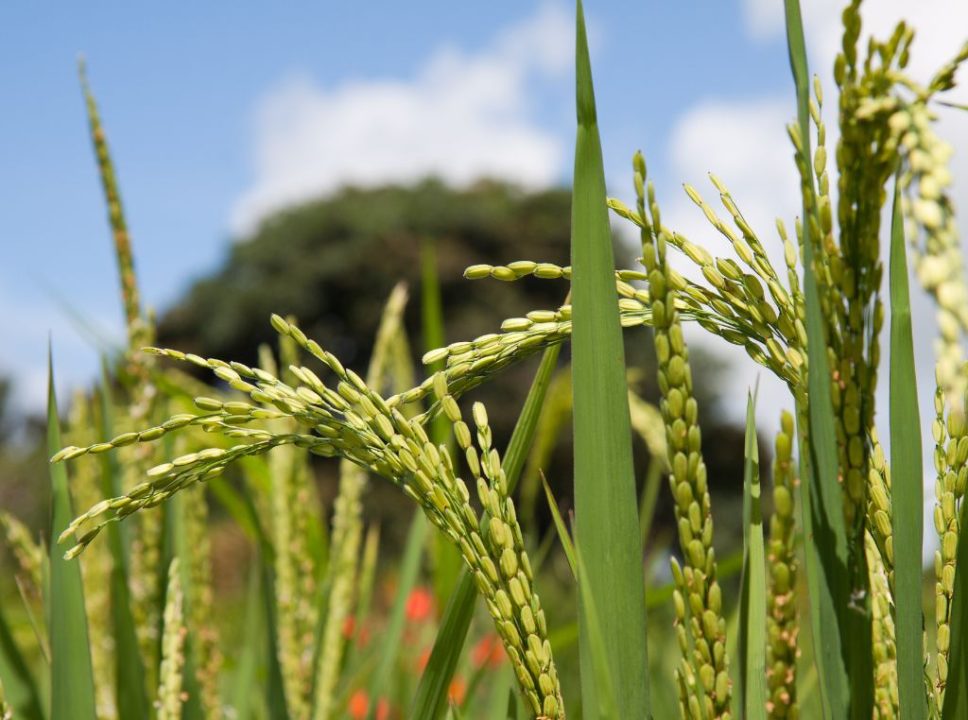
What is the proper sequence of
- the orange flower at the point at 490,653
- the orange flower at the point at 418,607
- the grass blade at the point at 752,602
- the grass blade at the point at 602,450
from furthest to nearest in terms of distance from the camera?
the orange flower at the point at 418,607 → the orange flower at the point at 490,653 → the grass blade at the point at 752,602 → the grass blade at the point at 602,450

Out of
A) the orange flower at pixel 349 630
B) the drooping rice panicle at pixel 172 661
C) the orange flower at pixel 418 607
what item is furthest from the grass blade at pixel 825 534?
the orange flower at pixel 418 607

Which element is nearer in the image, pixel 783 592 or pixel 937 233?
pixel 937 233

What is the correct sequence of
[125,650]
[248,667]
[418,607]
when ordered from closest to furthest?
[125,650] < [248,667] < [418,607]

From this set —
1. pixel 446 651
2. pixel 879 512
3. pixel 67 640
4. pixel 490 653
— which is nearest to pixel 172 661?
pixel 67 640

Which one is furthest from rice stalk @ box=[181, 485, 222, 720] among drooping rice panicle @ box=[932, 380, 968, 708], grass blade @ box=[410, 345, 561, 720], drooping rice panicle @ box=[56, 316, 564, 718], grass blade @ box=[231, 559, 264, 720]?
drooping rice panicle @ box=[932, 380, 968, 708]

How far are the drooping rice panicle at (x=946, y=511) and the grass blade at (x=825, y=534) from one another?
0.09 metres

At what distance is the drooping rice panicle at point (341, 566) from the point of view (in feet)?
4.61

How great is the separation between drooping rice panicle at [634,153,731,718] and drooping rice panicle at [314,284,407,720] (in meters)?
0.92

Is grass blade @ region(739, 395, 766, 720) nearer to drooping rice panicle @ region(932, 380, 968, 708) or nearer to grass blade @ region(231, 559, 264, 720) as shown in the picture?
drooping rice panicle @ region(932, 380, 968, 708)

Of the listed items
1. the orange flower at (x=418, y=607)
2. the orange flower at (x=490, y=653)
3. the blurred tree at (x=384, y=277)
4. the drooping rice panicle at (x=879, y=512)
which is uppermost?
the blurred tree at (x=384, y=277)

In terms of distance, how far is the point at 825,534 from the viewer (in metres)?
0.51

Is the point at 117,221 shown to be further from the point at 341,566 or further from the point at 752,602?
the point at 752,602

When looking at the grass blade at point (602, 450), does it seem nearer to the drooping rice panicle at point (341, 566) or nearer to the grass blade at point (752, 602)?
the grass blade at point (752, 602)

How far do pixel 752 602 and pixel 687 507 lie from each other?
0.81ft
